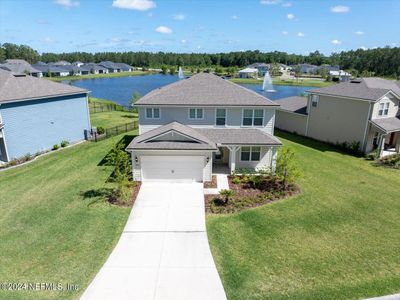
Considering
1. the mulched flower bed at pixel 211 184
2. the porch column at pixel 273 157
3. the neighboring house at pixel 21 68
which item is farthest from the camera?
the neighboring house at pixel 21 68

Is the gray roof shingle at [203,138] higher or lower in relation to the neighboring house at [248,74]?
lower

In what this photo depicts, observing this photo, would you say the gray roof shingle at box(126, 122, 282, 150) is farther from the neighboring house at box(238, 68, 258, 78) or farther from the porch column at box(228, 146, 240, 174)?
the neighboring house at box(238, 68, 258, 78)

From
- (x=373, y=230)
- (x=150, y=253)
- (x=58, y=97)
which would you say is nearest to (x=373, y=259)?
(x=373, y=230)

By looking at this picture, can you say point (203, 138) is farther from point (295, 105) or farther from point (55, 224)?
point (295, 105)

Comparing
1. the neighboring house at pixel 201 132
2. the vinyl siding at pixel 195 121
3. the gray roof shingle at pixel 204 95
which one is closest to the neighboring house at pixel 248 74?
the gray roof shingle at pixel 204 95

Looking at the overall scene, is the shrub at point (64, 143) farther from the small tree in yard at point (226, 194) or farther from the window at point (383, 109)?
the window at point (383, 109)

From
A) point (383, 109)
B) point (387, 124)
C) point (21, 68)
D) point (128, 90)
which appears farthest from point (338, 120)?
point (21, 68)

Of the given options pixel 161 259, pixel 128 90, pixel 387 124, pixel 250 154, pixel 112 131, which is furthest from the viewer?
pixel 128 90
